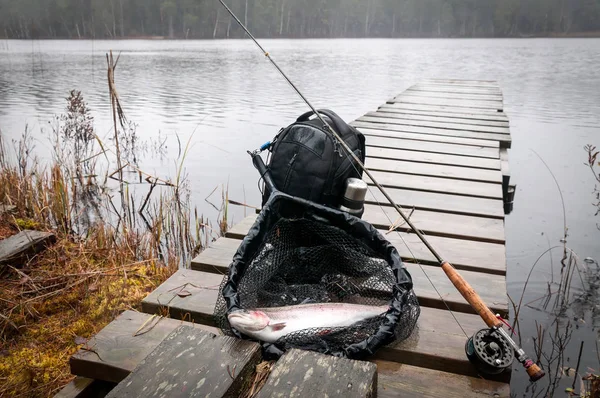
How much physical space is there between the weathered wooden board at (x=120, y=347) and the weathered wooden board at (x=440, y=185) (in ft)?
8.23

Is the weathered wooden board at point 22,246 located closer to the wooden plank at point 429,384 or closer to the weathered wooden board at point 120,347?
the weathered wooden board at point 120,347

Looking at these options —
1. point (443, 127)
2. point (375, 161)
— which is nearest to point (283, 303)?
point (375, 161)

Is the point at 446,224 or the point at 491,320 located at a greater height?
the point at 491,320

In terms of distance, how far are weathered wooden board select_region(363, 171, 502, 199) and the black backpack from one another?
1.58m

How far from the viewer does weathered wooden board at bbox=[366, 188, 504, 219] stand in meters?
3.79

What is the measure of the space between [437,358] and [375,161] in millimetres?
3295

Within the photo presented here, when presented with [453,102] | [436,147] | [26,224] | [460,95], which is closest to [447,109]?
[453,102]

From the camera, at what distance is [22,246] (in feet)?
11.6

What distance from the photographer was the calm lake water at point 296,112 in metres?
5.76

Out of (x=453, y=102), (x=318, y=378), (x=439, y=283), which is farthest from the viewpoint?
(x=453, y=102)

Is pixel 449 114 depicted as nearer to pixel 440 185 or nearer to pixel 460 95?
pixel 460 95

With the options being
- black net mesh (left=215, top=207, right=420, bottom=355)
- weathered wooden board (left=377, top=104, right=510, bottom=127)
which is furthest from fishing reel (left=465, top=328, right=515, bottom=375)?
weathered wooden board (left=377, top=104, right=510, bottom=127)

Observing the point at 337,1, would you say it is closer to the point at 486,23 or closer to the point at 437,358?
the point at 486,23

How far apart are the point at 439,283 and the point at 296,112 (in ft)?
32.6
